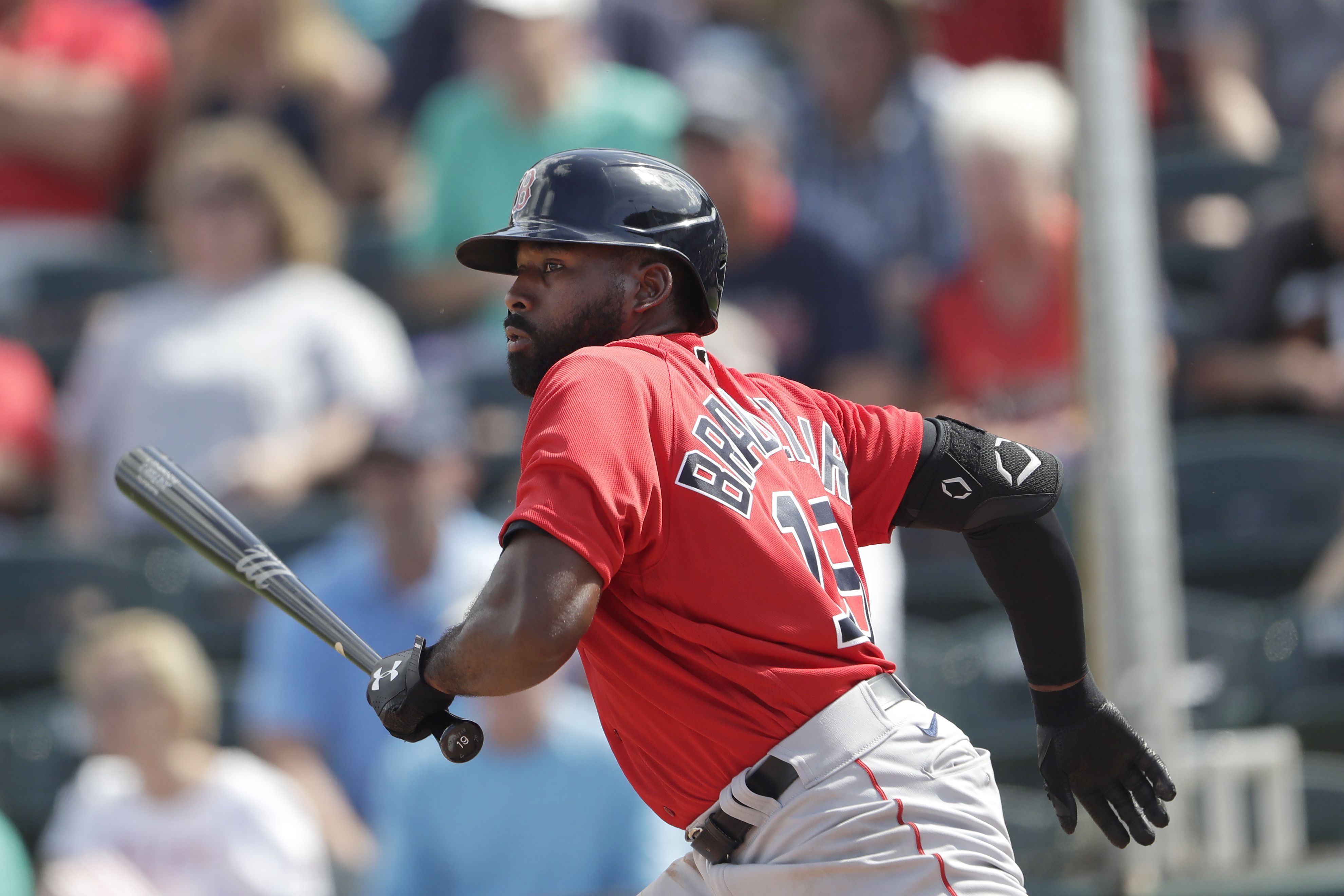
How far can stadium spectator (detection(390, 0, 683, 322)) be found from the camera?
630 cm

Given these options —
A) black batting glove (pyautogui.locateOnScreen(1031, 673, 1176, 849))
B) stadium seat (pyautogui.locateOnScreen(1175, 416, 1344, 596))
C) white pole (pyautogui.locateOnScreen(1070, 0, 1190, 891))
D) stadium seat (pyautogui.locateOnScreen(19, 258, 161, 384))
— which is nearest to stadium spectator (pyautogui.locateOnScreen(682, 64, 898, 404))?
stadium seat (pyautogui.locateOnScreen(1175, 416, 1344, 596))

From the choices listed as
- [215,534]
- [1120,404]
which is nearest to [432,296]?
[1120,404]

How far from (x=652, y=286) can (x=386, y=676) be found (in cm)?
62

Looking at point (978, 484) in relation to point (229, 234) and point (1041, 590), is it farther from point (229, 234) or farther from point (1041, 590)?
point (229, 234)

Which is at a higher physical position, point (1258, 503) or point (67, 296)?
point (67, 296)

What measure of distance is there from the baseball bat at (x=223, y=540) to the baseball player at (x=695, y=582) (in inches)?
8.7

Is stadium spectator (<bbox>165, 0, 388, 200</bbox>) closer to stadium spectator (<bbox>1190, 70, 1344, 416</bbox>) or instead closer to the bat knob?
stadium spectator (<bbox>1190, 70, 1344, 416</bbox>)

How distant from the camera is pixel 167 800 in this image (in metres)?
4.74

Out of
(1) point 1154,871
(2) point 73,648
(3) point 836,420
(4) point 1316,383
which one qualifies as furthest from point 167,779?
(4) point 1316,383

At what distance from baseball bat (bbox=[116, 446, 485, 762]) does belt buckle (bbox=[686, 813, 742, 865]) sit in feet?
1.22

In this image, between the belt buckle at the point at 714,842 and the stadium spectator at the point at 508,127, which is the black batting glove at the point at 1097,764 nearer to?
the belt buckle at the point at 714,842

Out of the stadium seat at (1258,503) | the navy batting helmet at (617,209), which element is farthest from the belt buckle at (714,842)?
the stadium seat at (1258,503)

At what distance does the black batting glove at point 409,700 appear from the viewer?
2.14m

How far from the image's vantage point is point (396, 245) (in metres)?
7.00
